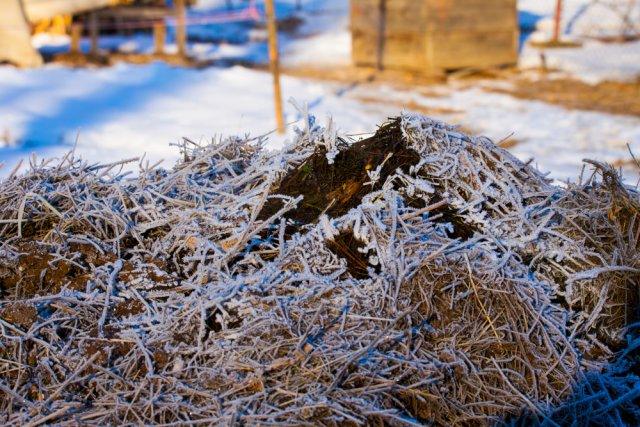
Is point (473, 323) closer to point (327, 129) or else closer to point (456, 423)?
point (456, 423)

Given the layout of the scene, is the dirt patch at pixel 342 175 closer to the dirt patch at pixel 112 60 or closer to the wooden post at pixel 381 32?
the wooden post at pixel 381 32

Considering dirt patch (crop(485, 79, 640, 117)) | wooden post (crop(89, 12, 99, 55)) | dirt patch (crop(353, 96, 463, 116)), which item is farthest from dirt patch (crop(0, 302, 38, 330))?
wooden post (crop(89, 12, 99, 55))

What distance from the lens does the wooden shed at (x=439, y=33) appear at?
11.0 metres

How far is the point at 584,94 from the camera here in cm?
955

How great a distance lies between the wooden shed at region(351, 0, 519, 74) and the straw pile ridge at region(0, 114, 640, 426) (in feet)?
28.0

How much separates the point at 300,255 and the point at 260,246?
204 mm

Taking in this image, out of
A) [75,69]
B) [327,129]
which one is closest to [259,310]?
[327,129]

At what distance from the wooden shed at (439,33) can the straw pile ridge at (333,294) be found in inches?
335

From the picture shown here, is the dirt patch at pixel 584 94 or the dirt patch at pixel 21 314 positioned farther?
the dirt patch at pixel 584 94

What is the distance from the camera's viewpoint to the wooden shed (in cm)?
1099

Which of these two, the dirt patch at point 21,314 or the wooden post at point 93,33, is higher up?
the wooden post at point 93,33

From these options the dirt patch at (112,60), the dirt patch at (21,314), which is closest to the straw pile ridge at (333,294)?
the dirt patch at (21,314)

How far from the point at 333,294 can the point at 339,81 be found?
9.08m

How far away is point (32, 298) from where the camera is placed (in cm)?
243
